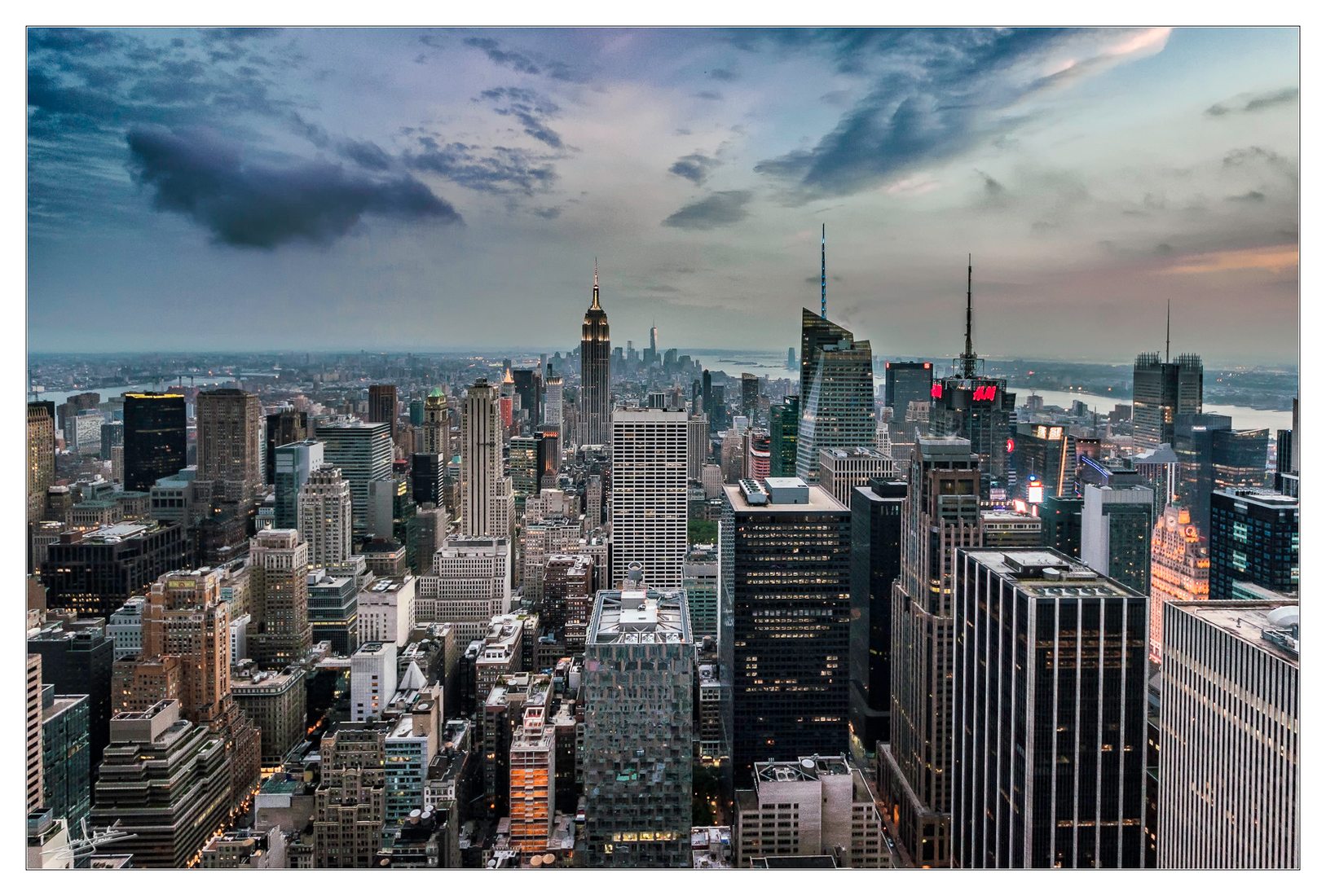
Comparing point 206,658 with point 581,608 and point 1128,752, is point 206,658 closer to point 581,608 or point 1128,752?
point 581,608

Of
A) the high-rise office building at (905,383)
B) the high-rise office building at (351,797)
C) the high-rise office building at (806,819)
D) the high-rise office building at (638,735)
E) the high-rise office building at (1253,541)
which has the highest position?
the high-rise office building at (905,383)

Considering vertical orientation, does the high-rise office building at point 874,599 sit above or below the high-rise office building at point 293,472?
below

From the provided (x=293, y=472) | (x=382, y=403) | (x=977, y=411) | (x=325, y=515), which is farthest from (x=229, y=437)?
(x=977, y=411)

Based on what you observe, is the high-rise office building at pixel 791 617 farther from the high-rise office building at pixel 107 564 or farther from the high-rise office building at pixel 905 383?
the high-rise office building at pixel 107 564

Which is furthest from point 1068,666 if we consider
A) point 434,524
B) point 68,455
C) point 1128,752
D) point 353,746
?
point 434,524

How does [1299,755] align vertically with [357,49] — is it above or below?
below

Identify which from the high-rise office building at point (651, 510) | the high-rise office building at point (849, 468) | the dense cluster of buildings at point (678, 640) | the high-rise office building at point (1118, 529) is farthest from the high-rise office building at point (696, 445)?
the high-rise office building at point (1118, 529)

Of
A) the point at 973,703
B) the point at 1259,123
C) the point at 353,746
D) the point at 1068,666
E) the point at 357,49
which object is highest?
the point at 357,49
